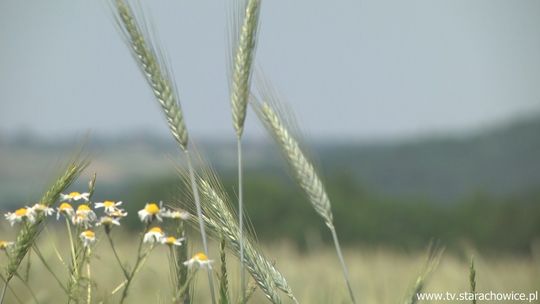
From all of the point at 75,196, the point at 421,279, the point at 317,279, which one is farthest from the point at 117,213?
the point at 317,279

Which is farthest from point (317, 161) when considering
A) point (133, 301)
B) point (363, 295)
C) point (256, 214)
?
point (256, 214)

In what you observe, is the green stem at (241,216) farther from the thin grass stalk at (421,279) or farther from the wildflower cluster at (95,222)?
the thin grass stalk at (421,279)

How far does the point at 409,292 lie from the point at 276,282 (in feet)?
1.17

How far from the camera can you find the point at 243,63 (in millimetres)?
1896

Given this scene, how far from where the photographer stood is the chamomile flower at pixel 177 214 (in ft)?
6.01

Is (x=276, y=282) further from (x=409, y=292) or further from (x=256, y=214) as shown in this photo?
(x=256, y=214)

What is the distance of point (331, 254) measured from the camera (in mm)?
7301

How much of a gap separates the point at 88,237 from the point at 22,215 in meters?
0.18

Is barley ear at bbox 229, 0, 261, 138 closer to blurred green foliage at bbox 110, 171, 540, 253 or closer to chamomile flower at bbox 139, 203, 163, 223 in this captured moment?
chamomile flower at bbox 139, 203, 163, 223

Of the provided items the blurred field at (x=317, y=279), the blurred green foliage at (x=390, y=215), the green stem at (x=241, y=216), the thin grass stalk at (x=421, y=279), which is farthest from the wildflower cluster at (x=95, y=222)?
the blurred green foliage at (x=390, y=215)

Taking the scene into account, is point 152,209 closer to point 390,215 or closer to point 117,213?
point 117,213

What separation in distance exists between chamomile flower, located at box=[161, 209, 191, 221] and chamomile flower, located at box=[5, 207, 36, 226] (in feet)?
1.10

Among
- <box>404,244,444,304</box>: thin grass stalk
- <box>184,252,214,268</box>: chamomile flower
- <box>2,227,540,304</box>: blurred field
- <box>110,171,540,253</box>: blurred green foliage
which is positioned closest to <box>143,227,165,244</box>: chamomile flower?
<box>184,252,214,268</box>: chamomile flower

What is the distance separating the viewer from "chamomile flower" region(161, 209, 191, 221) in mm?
1833
